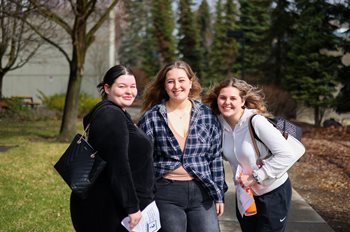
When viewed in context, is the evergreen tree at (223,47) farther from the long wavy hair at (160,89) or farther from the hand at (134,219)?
the hand at (134,219)

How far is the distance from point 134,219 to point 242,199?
37.9 inches

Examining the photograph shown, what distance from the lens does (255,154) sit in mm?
3402

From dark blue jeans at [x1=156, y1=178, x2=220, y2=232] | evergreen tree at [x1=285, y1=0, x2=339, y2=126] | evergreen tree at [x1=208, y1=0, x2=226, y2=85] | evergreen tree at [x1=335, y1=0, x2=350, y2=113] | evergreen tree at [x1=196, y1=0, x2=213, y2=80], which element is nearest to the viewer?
dark blue jeans at [x1=156, y1=178, x2=220, y2=232]

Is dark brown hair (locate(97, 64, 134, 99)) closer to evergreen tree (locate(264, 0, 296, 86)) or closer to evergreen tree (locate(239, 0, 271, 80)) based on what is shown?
evergreen tree (locate(264, 0, 296, 86))

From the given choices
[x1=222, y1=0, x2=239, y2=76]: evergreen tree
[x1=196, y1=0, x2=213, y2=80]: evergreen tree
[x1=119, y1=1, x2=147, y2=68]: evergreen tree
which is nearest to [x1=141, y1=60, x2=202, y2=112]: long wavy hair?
[x1=222, y1=0, x2=239, y2=76]: evergreen tree

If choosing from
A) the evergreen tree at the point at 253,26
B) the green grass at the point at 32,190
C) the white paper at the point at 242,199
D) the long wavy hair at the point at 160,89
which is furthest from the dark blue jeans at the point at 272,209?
the evergreen tree at the point at 253,26

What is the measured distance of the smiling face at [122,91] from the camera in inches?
116

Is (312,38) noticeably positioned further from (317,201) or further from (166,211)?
(166,211)

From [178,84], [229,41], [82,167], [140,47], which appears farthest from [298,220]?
[140,47]

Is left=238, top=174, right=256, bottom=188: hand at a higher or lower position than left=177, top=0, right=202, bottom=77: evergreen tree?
lower

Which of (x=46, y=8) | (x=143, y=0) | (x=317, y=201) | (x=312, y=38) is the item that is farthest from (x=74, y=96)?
(x=312, y=38)

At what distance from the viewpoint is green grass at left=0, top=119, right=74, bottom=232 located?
18.2 feet

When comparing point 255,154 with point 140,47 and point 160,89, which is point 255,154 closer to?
point 160,89

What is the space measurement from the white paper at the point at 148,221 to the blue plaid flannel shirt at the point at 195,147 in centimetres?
31
